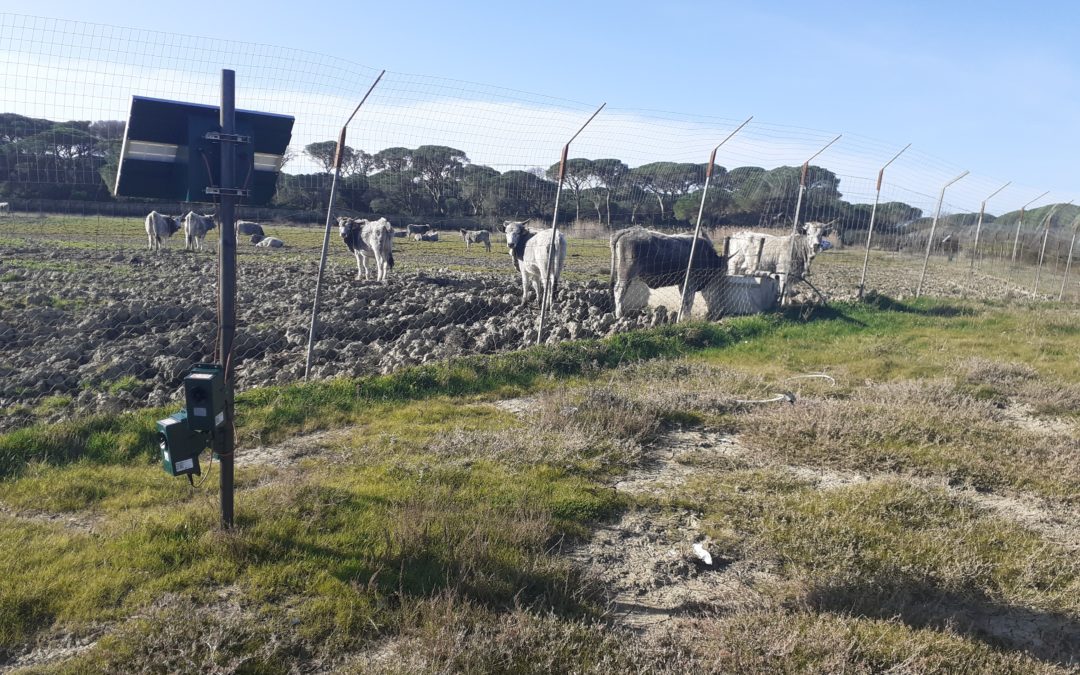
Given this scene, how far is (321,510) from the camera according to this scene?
187 inches

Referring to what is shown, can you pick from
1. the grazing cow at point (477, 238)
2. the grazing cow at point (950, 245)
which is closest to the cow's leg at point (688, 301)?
the grazing cow at point (950, 245)

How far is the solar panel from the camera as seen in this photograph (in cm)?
416

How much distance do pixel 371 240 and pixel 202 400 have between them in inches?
637

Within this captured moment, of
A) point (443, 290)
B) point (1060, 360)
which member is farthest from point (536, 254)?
point (1060, 360)

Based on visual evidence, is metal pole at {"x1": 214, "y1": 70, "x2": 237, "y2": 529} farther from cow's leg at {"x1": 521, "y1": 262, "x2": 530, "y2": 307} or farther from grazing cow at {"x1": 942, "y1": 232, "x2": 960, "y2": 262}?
grazing cow at {"x1": 942, "y1": 232, "x2": 960, "y2": 262}

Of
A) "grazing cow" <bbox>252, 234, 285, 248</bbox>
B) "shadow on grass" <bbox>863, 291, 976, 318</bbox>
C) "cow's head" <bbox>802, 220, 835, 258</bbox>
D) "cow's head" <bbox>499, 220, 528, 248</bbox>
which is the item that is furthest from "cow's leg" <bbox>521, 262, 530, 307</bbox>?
"grazing cow" <bbox>252, 234, 285, 248</bbox>

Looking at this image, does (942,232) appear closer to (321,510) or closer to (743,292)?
(743,292)

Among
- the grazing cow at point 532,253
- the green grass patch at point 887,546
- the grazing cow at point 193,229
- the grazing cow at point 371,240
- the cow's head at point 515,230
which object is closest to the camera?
the green grass patch at point 887,546

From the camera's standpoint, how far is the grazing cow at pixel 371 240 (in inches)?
763

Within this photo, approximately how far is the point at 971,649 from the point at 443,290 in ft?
43.9

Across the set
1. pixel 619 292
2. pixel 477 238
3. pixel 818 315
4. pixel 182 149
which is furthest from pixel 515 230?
pixel 477 238

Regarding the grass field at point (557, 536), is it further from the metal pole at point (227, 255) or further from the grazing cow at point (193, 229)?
the grazing cow at point (193, 229)

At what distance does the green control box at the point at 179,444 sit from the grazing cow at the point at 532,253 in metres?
10.5

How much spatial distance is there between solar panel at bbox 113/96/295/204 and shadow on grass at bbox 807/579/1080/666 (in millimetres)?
4119
